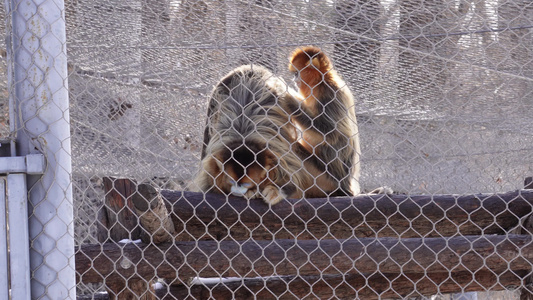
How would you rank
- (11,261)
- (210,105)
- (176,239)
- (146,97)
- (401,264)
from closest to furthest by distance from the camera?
(11,261), (401,264), (176,239), (210,105), (146,97)

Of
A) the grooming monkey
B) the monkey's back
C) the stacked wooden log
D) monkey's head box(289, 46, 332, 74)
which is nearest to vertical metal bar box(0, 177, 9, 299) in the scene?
the stacked wooden log

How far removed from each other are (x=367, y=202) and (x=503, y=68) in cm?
122

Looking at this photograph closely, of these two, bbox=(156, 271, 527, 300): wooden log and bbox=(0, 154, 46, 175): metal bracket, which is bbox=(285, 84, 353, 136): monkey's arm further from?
bbox=(0, 154, 46, 175): metal bracket

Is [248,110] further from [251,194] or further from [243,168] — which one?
[251,194]

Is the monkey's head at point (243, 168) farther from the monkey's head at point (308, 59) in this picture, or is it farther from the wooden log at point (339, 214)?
the monkey's head at point (308, 59)

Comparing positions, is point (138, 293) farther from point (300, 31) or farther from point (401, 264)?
point (300, 31)

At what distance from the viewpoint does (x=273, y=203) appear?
2.53 metres

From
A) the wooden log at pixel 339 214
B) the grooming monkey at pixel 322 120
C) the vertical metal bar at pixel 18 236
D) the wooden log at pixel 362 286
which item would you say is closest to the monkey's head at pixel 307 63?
the grooming monkey at pixel 322 120

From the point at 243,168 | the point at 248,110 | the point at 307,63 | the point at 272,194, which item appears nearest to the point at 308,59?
the point at 307,63

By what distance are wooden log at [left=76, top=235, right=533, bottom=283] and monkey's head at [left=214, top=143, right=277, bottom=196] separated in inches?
14.6

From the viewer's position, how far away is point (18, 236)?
1.81 m

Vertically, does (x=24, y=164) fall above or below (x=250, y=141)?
above

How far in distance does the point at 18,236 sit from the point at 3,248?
0.18 ft

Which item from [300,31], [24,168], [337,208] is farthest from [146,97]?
[24,168]
